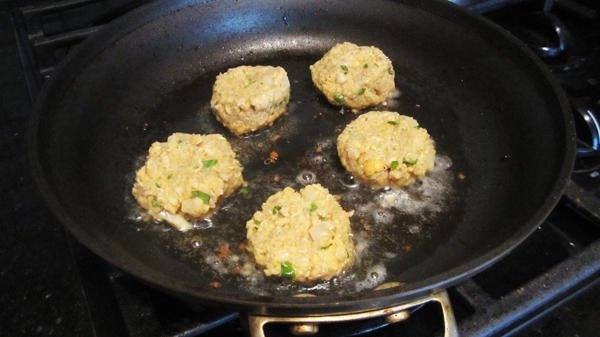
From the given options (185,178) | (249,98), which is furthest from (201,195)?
(249,98)

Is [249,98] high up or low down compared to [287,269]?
up

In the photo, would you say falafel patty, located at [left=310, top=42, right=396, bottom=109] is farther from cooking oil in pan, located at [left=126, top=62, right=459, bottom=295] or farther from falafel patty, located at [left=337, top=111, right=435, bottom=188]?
falafel patty, located at [left=337, top=111, right=435, bottom=188]

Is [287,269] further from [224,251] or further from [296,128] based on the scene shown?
[296,128]

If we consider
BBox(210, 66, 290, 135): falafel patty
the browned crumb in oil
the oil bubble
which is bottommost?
the browned crumb in oil

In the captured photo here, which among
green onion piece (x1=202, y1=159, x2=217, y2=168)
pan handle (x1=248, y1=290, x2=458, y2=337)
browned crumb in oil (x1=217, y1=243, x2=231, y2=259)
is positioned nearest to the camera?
pan handle (x1=248, y1=290, x2=458, y2=337)

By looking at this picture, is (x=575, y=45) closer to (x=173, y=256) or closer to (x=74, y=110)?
(x=173, y=256)

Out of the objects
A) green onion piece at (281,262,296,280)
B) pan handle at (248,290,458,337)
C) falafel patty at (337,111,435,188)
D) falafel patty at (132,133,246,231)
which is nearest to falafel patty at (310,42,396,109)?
falafel patty at (337,111,435,188)

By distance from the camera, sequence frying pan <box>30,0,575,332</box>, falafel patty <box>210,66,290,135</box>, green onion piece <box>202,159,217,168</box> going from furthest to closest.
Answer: falafel patty <box>210,66,290,135</box>
green onion piece <box>202,159,217,168</box>
frying pan <box>30,0,575,332</box>
